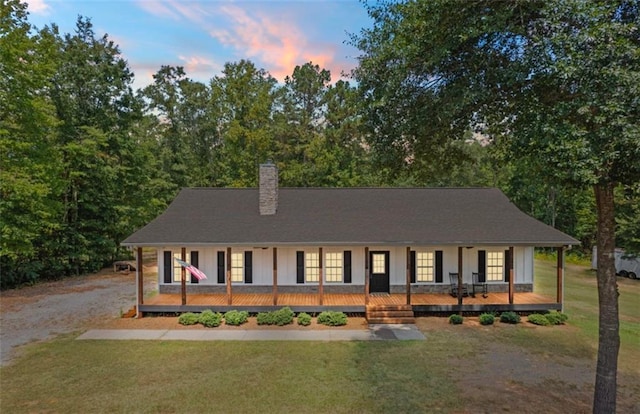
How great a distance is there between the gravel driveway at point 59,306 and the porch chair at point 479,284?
14.5 m

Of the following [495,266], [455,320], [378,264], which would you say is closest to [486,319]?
[455,320]

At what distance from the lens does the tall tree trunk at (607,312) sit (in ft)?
23.2

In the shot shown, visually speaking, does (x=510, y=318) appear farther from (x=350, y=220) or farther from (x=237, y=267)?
(x=237, y=267)

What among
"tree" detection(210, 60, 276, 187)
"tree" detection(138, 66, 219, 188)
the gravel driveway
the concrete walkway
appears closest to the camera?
the concrete walkway

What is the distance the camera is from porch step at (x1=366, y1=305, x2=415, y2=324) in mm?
14031

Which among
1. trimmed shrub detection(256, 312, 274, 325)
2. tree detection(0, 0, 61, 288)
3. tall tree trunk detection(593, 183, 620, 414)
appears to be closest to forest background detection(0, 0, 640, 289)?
tree detection(0, 0, 61, 288)

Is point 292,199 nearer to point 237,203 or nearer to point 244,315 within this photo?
point 237,203

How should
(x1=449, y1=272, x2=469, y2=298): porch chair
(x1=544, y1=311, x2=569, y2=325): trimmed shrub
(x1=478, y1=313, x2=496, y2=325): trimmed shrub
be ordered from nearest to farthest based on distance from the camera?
1. (x1=478, y1=313, x2=496, y2=325): trimmed shrub
2. (x1=544, y1=311, x2=569, y2=325): trimmed shrub
3. (x1=449, y1=272, x2=469, y2=298): porch chair

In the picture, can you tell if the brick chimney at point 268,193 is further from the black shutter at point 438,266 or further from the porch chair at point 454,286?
the porch chair at point 454,286

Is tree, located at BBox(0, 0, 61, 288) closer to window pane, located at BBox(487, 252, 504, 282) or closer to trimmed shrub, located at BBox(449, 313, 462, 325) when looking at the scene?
trimmed shrub, located at BBox(449, 313, 462, 325)

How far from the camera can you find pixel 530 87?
280 inches

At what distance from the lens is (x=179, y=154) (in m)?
37.3

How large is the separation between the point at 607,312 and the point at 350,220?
10489mm

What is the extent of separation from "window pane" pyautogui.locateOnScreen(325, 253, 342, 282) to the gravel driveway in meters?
8.57
